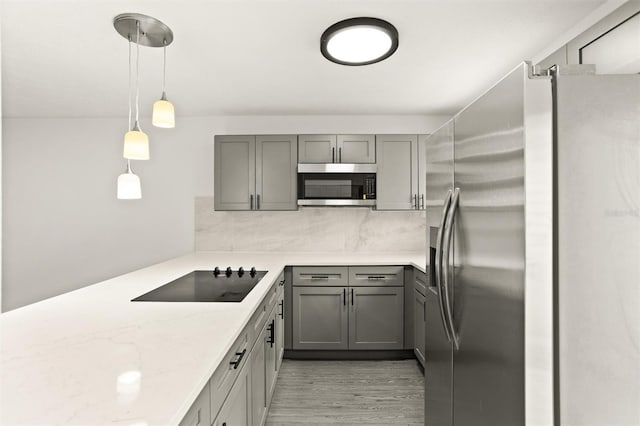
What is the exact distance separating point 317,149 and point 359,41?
5.26ft

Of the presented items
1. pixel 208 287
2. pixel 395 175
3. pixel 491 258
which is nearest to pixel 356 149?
pixel 395 175

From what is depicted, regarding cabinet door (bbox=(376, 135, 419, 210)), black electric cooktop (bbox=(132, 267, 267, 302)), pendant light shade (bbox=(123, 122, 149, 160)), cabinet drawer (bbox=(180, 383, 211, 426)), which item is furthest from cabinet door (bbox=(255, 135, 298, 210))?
cabinet drawer (bbox=(180, 383, 211, 426))

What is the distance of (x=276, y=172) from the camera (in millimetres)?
3654

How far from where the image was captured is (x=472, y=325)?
1.31 m

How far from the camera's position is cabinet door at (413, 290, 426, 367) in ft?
10.1

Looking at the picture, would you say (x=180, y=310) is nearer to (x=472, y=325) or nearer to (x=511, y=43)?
(x=472, y=325)

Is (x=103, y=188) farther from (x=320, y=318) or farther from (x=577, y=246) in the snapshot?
(x=577, y=246)

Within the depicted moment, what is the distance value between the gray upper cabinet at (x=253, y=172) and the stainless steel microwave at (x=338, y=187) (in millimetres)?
216

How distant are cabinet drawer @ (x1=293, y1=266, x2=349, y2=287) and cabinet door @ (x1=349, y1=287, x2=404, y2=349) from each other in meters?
0.15

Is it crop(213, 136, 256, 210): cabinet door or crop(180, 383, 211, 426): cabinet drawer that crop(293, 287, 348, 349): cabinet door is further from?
crop(180, 383, 211, 426): cabinet drawer

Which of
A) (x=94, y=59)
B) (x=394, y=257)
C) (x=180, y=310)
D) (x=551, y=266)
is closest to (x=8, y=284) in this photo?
(x=94, y=59)

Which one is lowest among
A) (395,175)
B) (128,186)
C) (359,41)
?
(128,186)

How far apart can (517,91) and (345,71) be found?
1.83 m

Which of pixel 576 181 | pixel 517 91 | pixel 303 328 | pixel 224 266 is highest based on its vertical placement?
pixel 517 91
